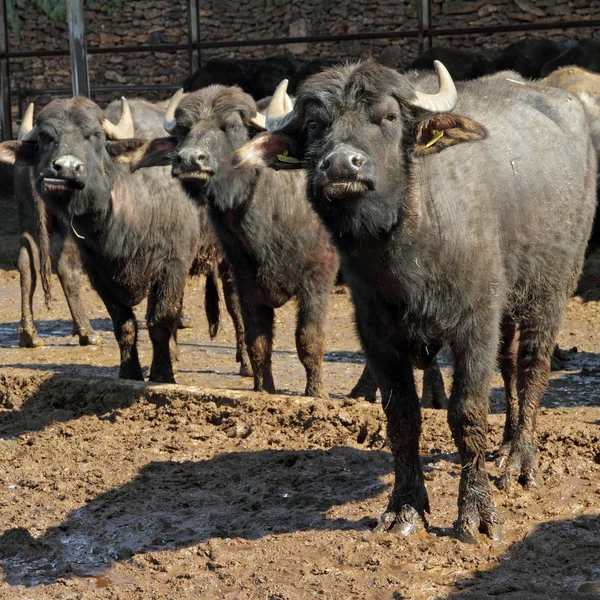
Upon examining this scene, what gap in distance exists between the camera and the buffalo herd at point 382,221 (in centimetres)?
428

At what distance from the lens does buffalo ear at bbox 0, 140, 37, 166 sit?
7602mm

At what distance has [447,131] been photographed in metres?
4.30

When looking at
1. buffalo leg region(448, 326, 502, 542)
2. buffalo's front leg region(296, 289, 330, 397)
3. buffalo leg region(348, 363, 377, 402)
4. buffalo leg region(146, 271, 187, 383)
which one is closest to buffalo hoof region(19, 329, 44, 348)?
buffalo leg region(146, 271, 187, 383)

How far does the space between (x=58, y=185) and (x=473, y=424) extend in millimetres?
3710

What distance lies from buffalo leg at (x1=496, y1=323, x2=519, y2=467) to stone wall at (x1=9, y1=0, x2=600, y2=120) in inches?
398

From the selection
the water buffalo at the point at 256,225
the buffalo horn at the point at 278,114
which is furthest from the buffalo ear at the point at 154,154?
the buffalo horn at the point at 278,114

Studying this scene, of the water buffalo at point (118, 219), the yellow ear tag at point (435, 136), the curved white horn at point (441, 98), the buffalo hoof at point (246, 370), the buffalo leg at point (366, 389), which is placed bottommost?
the buffalo hoof at point (246, 370)

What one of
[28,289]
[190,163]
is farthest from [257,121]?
[28,289]

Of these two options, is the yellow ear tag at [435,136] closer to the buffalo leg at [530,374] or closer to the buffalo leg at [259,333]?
the buffalo leg at [530,374]

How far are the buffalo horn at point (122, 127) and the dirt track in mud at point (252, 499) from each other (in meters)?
1.81

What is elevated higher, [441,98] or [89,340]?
[441,98]

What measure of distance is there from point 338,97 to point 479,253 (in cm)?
93

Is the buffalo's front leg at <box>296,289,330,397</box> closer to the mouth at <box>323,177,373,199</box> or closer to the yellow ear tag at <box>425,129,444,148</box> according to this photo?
the yellow ear tag at <box>425,129,444,148</box>

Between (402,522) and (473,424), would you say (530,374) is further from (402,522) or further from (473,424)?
(402,522)
